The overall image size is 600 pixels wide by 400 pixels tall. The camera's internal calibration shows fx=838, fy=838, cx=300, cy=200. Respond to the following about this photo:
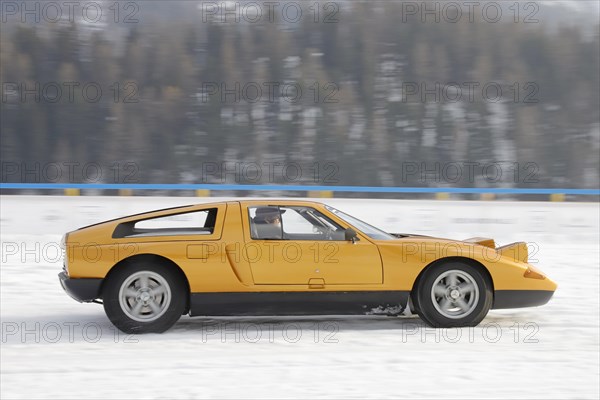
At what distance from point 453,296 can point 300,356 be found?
1.50 meters

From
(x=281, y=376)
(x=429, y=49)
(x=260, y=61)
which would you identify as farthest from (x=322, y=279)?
(x=429, y=49)

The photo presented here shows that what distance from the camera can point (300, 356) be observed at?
5.50 m

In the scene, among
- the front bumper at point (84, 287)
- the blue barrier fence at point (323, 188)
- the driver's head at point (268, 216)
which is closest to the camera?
the front bumper at point (84, 287)

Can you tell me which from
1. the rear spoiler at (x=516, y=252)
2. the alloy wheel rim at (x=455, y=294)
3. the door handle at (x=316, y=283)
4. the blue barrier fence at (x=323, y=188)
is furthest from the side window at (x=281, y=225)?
the blue barrier fence at (x=323, y=188)

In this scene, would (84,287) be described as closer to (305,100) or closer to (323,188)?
(323,188)

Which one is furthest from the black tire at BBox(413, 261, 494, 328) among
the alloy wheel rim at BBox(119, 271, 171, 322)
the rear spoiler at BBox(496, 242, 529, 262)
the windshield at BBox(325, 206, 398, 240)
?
the alloy wheel rim at BBox(119, 271, 171, 322)

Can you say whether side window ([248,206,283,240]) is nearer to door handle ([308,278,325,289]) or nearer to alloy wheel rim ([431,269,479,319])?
door handle ([308,278,325,289])

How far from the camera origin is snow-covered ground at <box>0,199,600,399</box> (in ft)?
15.5

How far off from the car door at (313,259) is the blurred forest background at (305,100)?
25.5 m

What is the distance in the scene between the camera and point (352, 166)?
32.1 metres

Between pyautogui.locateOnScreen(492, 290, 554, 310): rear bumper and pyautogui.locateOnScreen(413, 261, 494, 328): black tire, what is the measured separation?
0.20ft

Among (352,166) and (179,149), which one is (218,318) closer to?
(352,166)

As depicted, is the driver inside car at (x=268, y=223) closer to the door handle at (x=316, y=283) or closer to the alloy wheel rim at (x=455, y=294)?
the door handle at (x=316, y=283)

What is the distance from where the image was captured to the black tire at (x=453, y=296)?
20.8 feet
